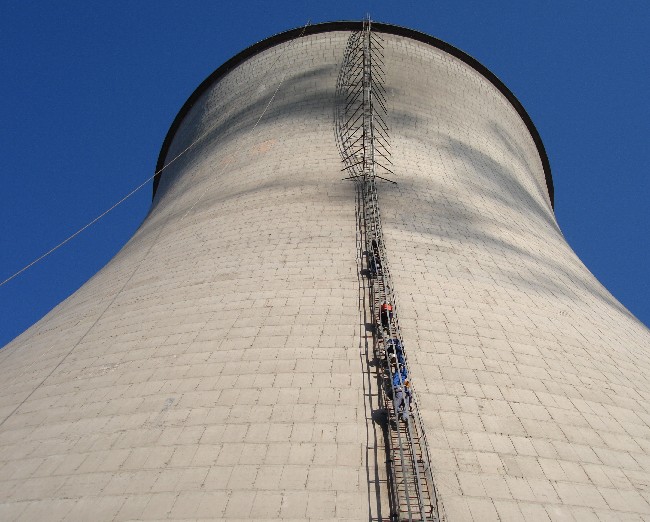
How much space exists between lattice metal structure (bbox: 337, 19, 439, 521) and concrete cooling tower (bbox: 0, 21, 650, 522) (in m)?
0.02

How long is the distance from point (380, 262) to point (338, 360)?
171 cm

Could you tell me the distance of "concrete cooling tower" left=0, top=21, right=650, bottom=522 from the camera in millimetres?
3488

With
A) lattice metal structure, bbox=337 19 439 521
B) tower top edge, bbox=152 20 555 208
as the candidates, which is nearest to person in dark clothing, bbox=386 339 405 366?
lattice metal structure, bbox=337 19 439 521

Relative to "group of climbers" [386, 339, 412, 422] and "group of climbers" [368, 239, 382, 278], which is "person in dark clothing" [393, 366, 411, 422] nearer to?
"group of climbers" [386, 339, 412, 422]

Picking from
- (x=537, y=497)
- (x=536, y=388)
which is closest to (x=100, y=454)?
(x=537, y=497)

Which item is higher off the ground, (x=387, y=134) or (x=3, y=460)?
(x=387, y=134)

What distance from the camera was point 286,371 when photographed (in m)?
4.48

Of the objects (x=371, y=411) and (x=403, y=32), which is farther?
(x=403, y=32)

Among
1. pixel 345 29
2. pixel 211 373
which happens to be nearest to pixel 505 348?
pixel 211 373

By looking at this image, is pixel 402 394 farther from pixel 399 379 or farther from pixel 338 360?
pixel 338 360

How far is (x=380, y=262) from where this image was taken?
5992mm

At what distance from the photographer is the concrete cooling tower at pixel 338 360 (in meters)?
3.49

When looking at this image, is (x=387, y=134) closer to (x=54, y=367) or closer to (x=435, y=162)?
(x=435, y=162)

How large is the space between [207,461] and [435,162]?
658 cm
